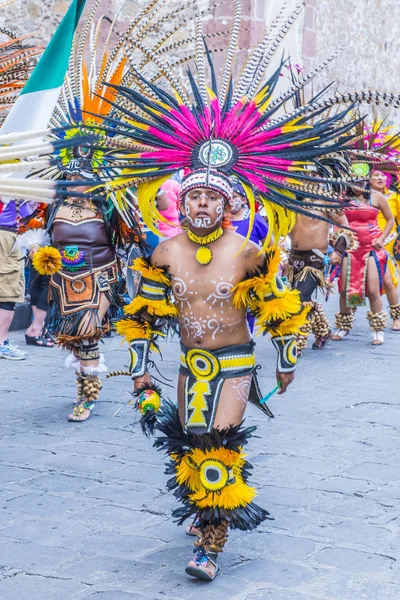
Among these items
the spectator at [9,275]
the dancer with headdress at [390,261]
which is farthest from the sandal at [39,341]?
the dancer with headdress at [390,261]

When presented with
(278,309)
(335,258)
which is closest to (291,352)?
(278,309)

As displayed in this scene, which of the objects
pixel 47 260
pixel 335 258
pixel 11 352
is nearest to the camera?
pixel 47 260

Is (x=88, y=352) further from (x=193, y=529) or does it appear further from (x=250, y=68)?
(x=250, y=68)

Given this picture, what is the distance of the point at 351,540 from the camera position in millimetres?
4555

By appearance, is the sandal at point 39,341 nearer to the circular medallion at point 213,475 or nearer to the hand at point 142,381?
the hand at point 142,381

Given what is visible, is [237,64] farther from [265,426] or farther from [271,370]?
[265,426]

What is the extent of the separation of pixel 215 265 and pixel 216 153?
1.64 ft

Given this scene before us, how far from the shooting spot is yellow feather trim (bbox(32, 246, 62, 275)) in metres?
6.69

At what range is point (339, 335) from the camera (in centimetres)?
1027

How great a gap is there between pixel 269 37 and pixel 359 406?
3.29m

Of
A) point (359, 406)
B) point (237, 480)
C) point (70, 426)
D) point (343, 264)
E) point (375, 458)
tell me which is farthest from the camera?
point (343, 264)

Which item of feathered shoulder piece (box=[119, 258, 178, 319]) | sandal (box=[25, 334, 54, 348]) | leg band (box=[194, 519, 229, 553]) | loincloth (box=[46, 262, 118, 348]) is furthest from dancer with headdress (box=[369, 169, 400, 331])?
leg band (box=[194, 519, 229, 553])

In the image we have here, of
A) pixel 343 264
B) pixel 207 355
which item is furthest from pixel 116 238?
pixel 343 264

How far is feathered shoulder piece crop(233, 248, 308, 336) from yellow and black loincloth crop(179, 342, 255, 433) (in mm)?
171
